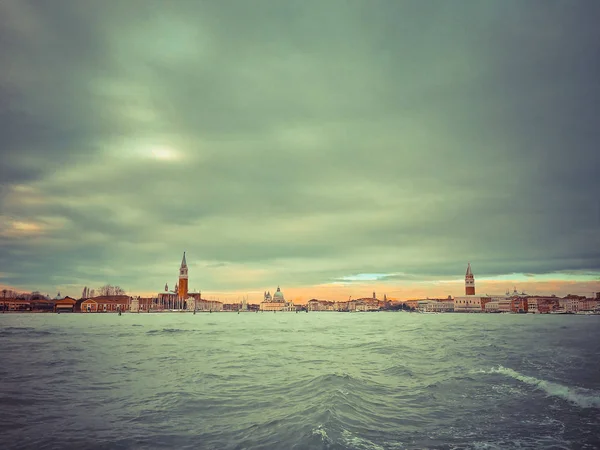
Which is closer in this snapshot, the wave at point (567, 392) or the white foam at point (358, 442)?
the white foam at point (358, 442)

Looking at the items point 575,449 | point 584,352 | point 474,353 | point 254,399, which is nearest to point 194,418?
point 254,399

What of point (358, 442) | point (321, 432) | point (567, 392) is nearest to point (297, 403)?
point (321, 432)

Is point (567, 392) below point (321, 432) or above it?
below

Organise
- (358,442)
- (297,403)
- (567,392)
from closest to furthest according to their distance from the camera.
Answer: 1. (358,442)
2. (297,403)
3. (567,392)

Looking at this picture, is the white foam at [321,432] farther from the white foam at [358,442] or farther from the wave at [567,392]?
the wave at [567,392]

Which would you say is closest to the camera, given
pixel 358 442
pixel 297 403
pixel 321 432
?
pixel 358 442

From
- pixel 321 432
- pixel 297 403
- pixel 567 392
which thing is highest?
pixel 321 432

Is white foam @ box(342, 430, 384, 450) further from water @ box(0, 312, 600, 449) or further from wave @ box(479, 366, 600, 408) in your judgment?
wave @ box(479, 366, 600, 408)

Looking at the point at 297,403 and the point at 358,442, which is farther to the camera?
the point at 297,403

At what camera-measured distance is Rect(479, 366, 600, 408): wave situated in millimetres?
18394

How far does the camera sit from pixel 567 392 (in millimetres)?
20531

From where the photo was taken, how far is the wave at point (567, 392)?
1839 cm

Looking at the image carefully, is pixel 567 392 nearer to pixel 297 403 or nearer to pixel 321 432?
pixel 297 403

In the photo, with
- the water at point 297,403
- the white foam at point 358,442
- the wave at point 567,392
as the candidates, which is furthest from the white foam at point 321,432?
the wave at point 567,392
